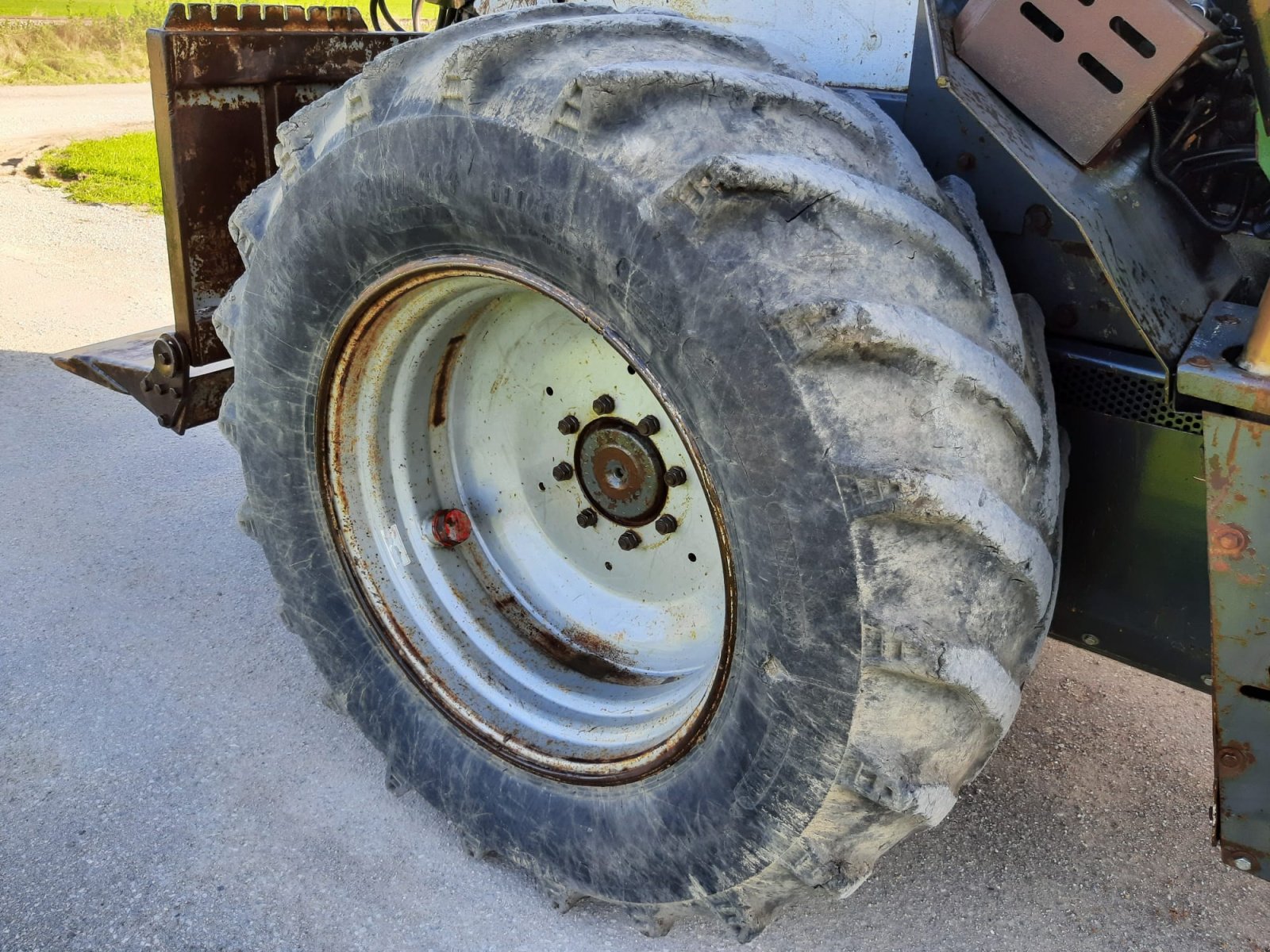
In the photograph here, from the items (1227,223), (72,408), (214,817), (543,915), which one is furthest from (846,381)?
(72,408)

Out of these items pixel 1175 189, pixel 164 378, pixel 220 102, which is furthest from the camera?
pixel 164 378

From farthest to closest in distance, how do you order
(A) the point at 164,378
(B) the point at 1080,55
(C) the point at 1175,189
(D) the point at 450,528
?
(A) the point at 164,378 < (D) the point at 450,528 < (C) the point at 1175,189 < (B) the point at 1080,55

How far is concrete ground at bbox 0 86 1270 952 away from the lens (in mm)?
2148

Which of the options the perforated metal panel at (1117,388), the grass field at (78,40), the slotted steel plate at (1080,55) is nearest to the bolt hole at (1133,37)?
the slotted steel plate at (1080,55)

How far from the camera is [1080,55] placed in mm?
1661

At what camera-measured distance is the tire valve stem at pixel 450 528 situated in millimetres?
2393

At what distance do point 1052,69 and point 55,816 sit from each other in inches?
86.1

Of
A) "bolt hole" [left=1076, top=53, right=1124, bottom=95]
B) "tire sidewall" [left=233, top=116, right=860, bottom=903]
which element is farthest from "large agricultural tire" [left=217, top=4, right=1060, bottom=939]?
"bolt hole" [left=1076, top=53, right=1124, bottom=95]

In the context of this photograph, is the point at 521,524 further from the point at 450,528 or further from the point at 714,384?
the point at 714,384

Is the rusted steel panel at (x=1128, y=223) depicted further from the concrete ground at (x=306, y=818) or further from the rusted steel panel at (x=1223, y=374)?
the concrete ground at (x=306, y=818)

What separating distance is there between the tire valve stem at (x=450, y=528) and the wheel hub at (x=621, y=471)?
306 millimetres

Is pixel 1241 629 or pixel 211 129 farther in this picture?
pixel 211 129

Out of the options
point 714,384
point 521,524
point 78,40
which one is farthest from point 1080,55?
point 78,40

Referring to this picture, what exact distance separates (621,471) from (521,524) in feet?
1.20
